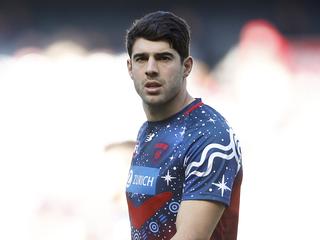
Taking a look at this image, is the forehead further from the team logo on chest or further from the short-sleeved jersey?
the team logo on chest

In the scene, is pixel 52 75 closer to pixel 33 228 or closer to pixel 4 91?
pixel 4 91

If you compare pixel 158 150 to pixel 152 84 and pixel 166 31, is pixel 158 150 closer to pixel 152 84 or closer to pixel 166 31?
pixel 152 84

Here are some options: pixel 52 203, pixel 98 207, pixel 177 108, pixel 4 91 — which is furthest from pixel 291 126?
pixel 177 108

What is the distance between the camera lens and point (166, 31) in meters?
2.24

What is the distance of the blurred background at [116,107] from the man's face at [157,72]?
3296 millimetres

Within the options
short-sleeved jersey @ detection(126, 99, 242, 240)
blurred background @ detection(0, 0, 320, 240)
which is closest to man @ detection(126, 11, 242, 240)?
short-sleeved jersey @ detection(126, 99, 242, 240)

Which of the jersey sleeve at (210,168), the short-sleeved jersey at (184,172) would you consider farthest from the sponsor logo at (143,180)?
the jersey sleeve at (210,168)

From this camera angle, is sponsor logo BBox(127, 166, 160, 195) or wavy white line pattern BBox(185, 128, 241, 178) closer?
wavy white line pattern BBox(185, 128, 241, 178)

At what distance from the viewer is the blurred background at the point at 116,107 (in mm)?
5512

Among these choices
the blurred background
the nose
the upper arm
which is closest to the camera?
the upper arm

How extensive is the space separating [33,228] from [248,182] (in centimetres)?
188

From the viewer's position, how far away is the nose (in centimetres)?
222

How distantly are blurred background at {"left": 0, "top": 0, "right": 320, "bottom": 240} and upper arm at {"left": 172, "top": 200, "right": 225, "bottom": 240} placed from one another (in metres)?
3.38

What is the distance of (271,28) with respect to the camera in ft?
18.7
